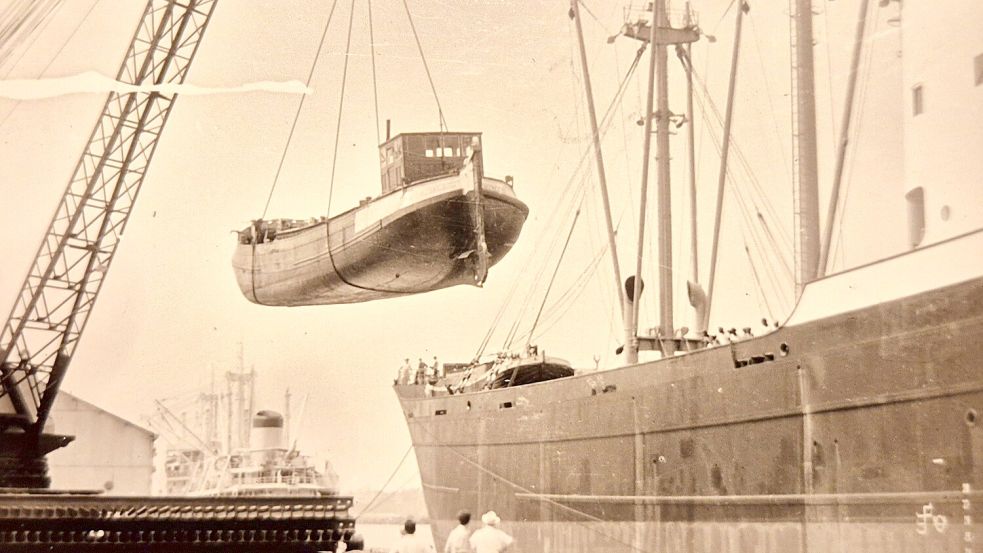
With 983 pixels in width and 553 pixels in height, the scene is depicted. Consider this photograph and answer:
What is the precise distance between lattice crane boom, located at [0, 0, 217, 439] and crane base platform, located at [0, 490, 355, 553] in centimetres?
1133

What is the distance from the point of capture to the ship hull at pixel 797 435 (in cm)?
1066

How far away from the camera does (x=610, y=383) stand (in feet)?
53.2

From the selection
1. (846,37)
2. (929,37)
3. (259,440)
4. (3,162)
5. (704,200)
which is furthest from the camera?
(704,200)

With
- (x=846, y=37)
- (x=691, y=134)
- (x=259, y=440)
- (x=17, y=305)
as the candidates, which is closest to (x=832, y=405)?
(x=846, y=37)

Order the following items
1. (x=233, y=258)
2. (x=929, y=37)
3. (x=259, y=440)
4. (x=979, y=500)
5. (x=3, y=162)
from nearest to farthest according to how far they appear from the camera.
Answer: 1. (x=979, y=500)
2. (x=929, y=37)
3. (x=3, y=162)
4. (x=259, y=440)
5. (x=233, y=258)

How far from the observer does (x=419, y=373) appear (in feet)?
83.3

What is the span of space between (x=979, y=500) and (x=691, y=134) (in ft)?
38.1

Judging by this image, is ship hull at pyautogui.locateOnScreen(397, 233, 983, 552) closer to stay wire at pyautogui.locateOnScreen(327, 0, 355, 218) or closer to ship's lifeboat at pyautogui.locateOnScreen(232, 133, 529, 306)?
ship's lifeboat at pyautogui.locateOnScreen(232, 133, 529, 306)

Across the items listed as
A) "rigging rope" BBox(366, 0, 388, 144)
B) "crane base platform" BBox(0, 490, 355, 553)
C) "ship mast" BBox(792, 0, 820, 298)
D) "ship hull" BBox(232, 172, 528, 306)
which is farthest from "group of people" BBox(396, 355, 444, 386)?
"crane base platform" BBox(0, 490, 355, 553)

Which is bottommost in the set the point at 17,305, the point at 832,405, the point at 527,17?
the point at 832,405

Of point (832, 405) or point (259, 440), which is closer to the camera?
point (832, 405)

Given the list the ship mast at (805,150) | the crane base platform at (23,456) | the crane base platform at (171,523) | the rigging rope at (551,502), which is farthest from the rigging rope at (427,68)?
the crane base platform at (171,523)

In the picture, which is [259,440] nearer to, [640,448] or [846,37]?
[640,448]

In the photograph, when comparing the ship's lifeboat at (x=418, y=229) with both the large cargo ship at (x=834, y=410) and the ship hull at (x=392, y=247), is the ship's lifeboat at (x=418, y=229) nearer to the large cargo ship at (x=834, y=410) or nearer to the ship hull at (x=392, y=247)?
the ship hull at (x=392, y=247)
